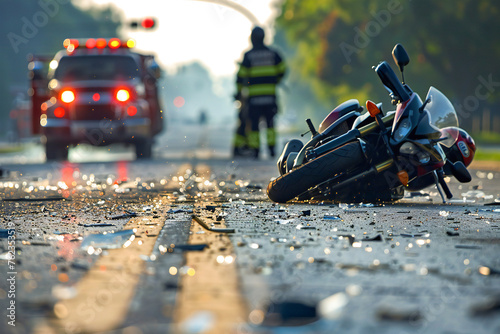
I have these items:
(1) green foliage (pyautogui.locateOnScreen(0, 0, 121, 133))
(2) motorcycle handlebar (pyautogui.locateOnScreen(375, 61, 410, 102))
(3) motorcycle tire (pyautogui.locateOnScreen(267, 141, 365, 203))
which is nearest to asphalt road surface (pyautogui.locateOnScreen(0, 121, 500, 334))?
(3) motorcycle tire (pyautogui.locateOnScreen(267, 141, 365, 203))

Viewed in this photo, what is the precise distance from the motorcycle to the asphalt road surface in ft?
0.68

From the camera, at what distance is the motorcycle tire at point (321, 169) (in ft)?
24.8

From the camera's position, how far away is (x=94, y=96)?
16359 millimetres

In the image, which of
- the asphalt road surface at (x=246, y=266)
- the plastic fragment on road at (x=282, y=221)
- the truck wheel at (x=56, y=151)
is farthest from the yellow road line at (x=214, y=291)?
the truck wheel at (x=56, y=151)

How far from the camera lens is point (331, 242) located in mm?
5488

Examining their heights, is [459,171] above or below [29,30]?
below

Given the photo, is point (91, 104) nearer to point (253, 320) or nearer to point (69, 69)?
point (69, 69)

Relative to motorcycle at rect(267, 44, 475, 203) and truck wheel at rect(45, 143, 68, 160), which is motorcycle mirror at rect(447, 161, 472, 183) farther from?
truck wheel at rect(45, 143, 68, 160)

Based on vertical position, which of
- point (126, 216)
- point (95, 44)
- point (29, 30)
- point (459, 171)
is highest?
point (29, 30)

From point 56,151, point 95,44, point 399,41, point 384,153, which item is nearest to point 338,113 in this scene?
point 384,153

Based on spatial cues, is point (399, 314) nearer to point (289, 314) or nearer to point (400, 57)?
point (289, 314)

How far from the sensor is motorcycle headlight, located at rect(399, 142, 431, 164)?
7.44m

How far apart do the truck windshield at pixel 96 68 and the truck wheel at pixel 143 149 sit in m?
1.32

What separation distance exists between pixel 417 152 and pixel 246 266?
3255 millimetres
